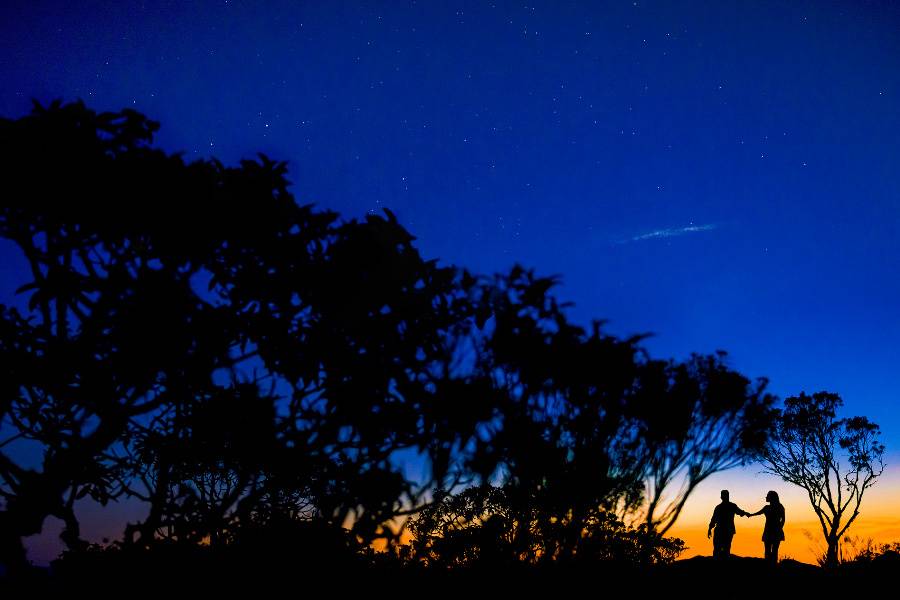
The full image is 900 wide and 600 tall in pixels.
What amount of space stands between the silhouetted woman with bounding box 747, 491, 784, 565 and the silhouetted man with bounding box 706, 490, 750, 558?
0.70 meters

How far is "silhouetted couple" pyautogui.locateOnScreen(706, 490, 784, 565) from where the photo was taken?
1677cm

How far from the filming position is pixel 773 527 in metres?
16.9

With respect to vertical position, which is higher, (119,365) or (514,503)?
(119,365)

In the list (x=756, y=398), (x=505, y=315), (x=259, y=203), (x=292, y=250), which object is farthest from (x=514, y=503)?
(x=756, y=398)

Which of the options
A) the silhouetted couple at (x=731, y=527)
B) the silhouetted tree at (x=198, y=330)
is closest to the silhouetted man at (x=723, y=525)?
the silhouetted couple at (x=731, y=527)

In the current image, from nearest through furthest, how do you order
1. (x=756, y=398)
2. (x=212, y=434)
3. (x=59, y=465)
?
(x=59, y=465)
(x=212, y=434)
(x=756, y=398)

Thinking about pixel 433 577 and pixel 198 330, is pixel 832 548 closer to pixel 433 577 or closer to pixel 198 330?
pixel 433 577

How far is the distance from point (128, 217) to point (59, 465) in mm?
4206

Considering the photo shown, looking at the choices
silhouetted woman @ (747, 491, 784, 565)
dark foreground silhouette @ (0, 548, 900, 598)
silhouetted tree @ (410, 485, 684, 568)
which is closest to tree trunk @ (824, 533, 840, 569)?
dark foreground silhouette @ (0, 548, 900, 598)

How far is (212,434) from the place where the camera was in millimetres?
10953

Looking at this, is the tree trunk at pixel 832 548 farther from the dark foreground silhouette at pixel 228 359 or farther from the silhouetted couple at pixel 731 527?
the dark foreground silhouette at pixel 228 359

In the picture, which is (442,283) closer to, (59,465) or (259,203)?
(259,203)

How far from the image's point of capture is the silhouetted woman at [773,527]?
16.9 metres

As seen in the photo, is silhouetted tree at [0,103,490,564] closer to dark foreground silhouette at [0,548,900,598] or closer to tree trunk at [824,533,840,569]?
dark foreground silhouette at [0,548,900,598]
